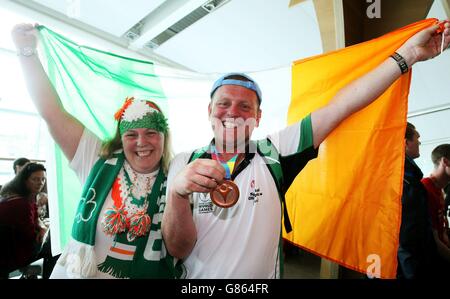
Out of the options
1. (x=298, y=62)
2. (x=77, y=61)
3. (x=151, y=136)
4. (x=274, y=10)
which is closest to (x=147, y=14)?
(x=274, y=10)

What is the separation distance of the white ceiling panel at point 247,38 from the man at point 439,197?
164cm

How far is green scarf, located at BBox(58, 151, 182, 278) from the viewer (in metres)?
0.89

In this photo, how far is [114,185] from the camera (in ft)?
3.19

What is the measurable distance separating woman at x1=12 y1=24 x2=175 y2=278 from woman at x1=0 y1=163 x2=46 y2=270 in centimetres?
135

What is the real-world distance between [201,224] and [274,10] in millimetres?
2476

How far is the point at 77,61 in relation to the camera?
4.01ft

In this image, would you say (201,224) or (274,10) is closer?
(201,224)

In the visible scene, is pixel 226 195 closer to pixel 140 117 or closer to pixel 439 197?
pixel 140 117

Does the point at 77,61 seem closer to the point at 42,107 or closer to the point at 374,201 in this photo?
the point at 42,107

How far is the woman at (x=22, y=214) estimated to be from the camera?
1.87 meters

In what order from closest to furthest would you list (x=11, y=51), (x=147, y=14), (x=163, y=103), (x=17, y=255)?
(x=163, y=103), (x=17, y=255), (x=147, y=14), (x=11, y=51)

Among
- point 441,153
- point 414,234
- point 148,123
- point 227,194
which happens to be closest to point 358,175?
point 414,234

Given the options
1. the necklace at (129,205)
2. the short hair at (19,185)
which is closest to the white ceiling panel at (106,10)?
the short hair at (19,185)

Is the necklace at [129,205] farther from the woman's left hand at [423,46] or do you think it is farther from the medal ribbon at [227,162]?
the woman's left hand at [423,46]
